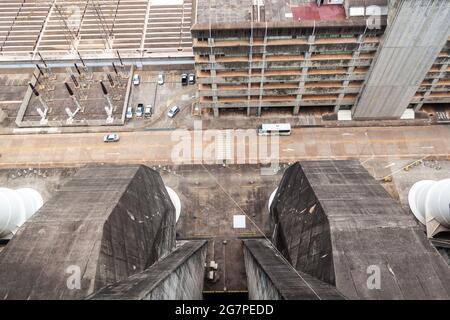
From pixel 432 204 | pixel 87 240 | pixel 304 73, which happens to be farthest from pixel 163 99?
pixel 432 204

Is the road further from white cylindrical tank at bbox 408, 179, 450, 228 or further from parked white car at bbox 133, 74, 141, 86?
parked white car at bbox 133, 74, 141, 86

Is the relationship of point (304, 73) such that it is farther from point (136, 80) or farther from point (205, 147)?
point (136, 80)

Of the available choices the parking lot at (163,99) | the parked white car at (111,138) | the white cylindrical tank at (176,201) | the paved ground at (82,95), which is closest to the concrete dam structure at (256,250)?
the white cylindrical tank at (176,201)

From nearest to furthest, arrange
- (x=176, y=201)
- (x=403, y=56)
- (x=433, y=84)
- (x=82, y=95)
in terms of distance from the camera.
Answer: (x=403, y=56) < (x=176, y=201) < (x=433, y=84) < (x=82, y=95)

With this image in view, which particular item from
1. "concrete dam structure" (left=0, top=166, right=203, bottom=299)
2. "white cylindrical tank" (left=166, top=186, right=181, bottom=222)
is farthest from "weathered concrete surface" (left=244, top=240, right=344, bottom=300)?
"white cylindrical tank" (left=166, top=186, right=181, bottom=222)
